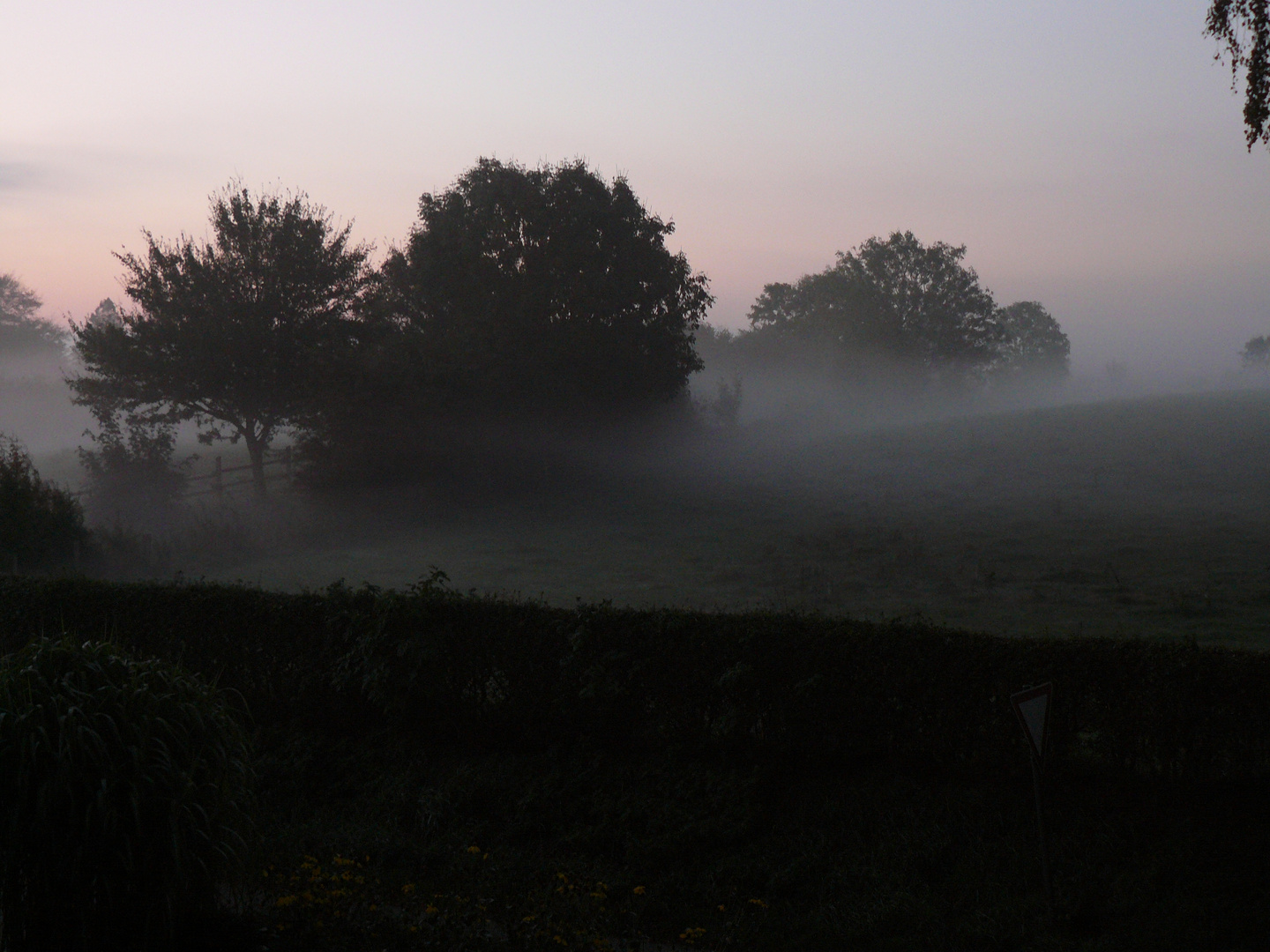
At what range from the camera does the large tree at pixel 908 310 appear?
69.4 meters

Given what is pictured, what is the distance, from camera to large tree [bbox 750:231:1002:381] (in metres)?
69.4

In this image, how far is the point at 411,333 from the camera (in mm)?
33094

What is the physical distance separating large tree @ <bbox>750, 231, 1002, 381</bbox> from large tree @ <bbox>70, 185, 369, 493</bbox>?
4470 centimetres

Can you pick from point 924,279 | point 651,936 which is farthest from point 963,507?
point 924,279

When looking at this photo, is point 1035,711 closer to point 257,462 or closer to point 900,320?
point 257,462

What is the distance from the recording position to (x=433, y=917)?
550 cm

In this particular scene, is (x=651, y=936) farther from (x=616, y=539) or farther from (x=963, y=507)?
(x=963, y=507)

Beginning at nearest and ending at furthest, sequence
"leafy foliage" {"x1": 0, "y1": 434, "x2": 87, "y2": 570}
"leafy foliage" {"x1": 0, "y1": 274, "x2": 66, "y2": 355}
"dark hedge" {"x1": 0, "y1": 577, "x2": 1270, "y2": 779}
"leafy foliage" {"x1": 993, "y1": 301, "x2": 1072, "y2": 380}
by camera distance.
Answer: "dark hedge" {"x1": 0, "y1": 577, "x2": 1270, "y2": 779}, "leafy foliage" {"x1": 0, "y1": 434, "x2": 87, "y2": 570}, "leafy foliage" {"x1": 0, "y1": 274, "x2": 66, "y2": 355}, "leafy foliage" {"x1": 993, "y1": 301, "x2": 1072, "y2": 380}

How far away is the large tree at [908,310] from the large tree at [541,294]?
3661 cm

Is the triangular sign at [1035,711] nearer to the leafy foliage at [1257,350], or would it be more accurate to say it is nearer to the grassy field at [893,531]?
the grassy field at [893,531]

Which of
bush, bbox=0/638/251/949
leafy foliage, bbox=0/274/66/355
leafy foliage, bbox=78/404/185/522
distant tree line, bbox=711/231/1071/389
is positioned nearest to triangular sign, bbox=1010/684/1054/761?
bush, bbox=0/638/251/949

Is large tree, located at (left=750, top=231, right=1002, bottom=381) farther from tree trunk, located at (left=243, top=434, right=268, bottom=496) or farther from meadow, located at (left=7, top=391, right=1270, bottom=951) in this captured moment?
meadow, located at (left=7, top=391, right=1270, bottom=951)

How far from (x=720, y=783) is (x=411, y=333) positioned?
90.3 feet

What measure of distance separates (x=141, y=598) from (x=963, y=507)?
22095 millimetres
